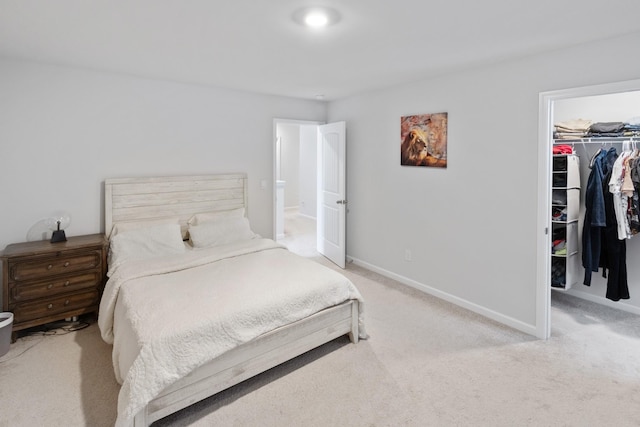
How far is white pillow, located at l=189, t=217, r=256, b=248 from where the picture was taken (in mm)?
3805

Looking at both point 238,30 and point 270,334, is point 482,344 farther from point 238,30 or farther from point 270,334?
point 238,30

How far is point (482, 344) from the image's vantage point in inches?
114

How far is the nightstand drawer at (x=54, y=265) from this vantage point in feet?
9.29

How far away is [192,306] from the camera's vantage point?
2303 mm

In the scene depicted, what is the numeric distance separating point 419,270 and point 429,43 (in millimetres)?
2385

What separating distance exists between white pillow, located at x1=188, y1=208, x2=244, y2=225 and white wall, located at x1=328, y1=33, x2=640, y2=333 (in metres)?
1.68

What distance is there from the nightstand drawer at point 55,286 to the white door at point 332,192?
2.82 metres

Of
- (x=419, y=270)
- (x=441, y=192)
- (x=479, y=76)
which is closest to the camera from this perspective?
(x=479, y=76)

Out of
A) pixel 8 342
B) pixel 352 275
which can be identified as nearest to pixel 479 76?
pixel 352 275

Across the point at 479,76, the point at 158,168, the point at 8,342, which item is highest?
the point at 479,76

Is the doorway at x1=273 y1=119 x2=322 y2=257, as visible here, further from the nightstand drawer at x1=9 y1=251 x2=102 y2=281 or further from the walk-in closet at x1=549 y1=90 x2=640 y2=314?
the walk-in closet at x1=549 y1=90 x2=640 y2=314

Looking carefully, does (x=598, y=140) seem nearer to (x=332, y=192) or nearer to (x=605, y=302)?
(x=605, y=302)

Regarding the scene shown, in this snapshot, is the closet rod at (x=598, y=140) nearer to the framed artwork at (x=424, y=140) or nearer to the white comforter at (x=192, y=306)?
the framed artwork at (x=424, y=140)

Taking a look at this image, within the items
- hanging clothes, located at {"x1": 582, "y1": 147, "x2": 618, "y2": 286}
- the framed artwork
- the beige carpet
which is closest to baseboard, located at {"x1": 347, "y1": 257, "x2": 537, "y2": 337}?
the beige carpet
